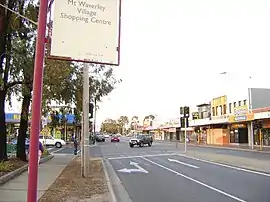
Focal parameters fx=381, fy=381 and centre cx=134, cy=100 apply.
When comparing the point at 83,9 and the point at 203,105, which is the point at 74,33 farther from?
the point at 203,105

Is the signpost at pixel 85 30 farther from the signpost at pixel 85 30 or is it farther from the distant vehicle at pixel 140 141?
the distant vehicle at pixel 140 141

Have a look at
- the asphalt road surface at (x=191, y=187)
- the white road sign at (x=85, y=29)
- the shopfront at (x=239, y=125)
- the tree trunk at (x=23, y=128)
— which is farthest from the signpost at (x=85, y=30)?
the shopfront at (x=239, y=125)

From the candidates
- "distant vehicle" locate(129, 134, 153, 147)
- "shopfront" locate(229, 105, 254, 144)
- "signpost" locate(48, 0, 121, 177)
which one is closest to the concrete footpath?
"signpost" locate(48, 0, 121, 177)

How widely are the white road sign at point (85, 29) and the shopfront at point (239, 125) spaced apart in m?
46.9

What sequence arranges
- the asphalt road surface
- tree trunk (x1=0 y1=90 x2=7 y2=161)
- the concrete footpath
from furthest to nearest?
tree trunk (x1=0 y1=90 x2=7 y2=161)
the asphalt road surface
the concrete footpath

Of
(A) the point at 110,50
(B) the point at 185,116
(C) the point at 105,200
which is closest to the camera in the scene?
(A) the point at 110,50

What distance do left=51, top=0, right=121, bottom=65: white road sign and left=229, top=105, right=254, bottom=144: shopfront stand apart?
154 feet

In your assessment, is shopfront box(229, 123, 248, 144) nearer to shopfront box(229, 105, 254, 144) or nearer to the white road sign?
shopfront box(229, 105, 254, 144)

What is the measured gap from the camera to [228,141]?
6138 cm

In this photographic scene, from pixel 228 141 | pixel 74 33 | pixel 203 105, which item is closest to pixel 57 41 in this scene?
pixel 74 33

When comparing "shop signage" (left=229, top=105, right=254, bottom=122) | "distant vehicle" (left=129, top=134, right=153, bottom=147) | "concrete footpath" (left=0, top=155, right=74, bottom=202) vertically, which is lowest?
"concrete footpath" (left=0, top=155, right=74, bottom=202)

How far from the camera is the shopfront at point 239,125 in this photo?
169ft

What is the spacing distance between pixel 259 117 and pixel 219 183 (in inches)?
1352

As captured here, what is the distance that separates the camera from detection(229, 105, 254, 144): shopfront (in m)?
51.5
